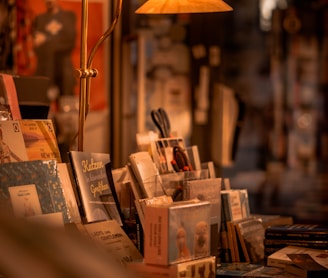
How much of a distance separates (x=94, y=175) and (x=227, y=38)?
537 centimetres

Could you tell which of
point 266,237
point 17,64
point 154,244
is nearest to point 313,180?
point 17,64

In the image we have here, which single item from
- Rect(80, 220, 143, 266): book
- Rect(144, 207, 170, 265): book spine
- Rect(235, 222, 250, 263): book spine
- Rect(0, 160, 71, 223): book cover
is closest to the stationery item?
Rect(235, 222, 250, 263): book spine

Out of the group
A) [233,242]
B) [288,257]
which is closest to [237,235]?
[233,242]

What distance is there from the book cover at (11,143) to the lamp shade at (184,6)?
50cm

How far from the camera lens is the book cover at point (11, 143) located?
200 centimetres

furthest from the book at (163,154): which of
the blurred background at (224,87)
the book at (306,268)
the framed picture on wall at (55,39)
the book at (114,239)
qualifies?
A: the framed picture on wall at (55,39)

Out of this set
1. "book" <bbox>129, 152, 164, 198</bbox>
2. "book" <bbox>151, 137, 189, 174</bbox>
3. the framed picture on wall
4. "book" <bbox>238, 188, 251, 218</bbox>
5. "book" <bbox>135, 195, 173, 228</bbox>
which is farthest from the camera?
the framed picture on wall

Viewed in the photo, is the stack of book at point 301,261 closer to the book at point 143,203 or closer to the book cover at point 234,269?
the book cover at point 234,269

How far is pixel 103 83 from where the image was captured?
5938 millimetres

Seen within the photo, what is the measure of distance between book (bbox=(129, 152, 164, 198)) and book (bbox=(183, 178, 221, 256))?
74mm

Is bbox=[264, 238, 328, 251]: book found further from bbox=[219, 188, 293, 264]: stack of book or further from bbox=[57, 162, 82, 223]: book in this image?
bbox=[57, 162, 82, 223]: book

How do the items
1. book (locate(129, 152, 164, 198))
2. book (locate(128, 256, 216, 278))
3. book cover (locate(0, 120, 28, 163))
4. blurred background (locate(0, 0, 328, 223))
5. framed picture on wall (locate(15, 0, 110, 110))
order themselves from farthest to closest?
1. blurred background (locate(0, 0, 328, 223))
2. framed picture on wall (locate(15, 0, 110, 110))
3. book (locate(129, 152, 164, 198))
4. book cover (locate(0, 120, 28, 163))
5. book (locate(128, 256, 216, 278))

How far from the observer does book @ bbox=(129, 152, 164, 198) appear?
87.0 inches

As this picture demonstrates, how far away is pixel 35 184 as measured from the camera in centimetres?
192
